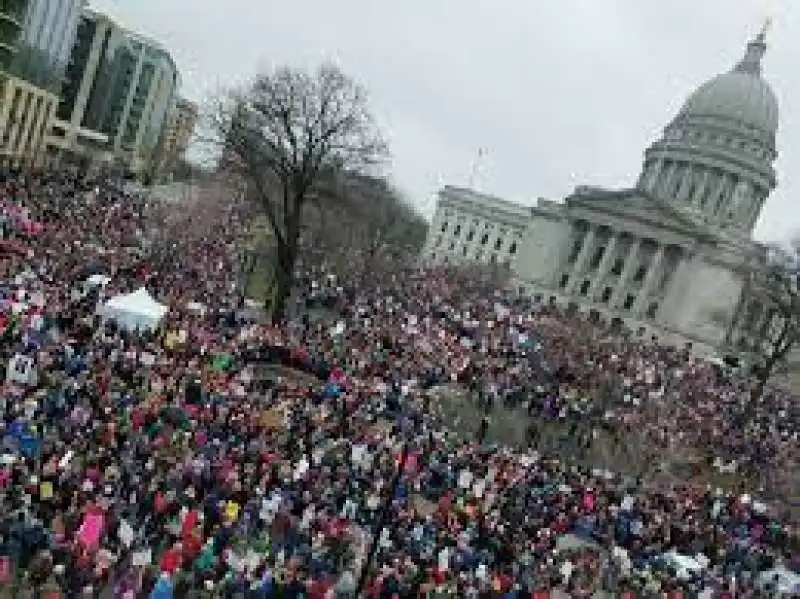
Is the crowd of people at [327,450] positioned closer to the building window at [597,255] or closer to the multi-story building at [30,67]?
the multi-story building at [30,67]

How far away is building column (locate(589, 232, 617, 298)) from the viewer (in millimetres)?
105375

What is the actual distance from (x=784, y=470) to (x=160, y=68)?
11941cm

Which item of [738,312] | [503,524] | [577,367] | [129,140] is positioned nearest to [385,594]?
[503,524]

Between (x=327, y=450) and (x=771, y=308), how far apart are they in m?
64.7

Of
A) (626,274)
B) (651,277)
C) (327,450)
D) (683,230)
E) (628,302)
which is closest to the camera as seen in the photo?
(327,450)

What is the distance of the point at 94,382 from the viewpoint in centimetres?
2709

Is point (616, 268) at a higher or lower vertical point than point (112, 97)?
lower

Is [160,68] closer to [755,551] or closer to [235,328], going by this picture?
[235,328]

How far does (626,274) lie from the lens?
10462cm

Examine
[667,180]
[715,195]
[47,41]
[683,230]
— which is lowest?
[47,41]

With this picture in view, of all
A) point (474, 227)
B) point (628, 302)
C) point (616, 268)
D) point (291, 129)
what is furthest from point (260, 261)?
point (474, 227)

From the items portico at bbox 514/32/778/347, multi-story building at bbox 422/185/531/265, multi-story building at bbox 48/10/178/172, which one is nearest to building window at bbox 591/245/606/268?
portico at bbox 514/32/778/347

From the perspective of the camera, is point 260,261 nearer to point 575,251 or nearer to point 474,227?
point 575,251

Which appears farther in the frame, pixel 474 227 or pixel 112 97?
pixel 474 227
